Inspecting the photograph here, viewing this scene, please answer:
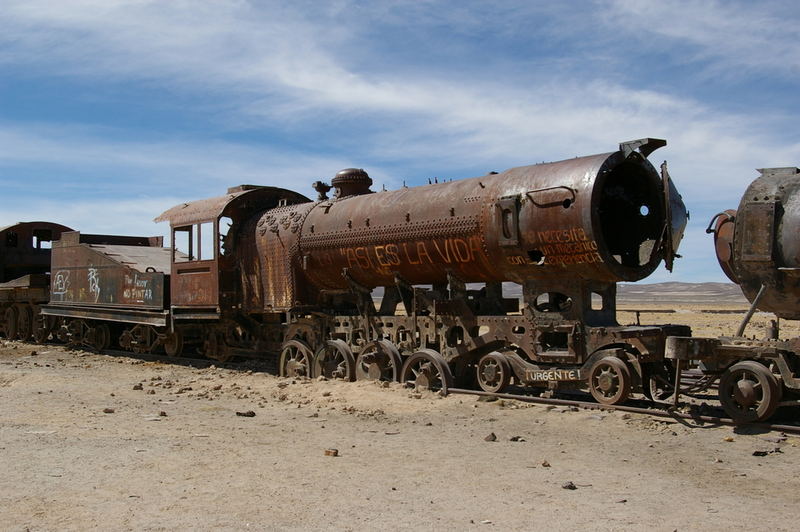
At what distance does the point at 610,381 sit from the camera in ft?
30.6

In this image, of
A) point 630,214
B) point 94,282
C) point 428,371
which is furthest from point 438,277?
point 94,282

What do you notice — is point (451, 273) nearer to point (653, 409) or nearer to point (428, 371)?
point (428, 371)

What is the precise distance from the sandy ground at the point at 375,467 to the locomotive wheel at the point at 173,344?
568 cm

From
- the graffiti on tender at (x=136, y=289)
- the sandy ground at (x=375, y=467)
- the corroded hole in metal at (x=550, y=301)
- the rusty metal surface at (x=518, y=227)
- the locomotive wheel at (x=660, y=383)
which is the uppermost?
the rusty metal surface at (x=518, y=227)

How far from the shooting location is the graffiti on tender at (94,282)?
18328mm

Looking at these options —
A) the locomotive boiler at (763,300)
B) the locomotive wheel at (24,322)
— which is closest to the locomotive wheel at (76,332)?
the locomotive wheel at (24,322)

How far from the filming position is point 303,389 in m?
12.2

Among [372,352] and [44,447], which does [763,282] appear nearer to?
[372,352]

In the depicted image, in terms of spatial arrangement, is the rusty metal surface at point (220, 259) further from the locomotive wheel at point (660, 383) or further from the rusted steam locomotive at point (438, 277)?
the locomotive wheel at point (660, 383)

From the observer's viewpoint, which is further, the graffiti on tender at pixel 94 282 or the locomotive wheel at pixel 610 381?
the graffiti on tender at pixel 94 282

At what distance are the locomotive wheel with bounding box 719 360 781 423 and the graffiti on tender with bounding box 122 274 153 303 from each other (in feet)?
39.2

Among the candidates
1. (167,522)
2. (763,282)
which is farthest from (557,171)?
(167,522)

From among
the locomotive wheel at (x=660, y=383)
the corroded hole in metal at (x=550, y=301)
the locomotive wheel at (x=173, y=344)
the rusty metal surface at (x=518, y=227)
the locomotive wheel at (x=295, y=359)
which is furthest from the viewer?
the locomotive wheel at (x=173, y=344)

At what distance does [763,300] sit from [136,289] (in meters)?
12.9
